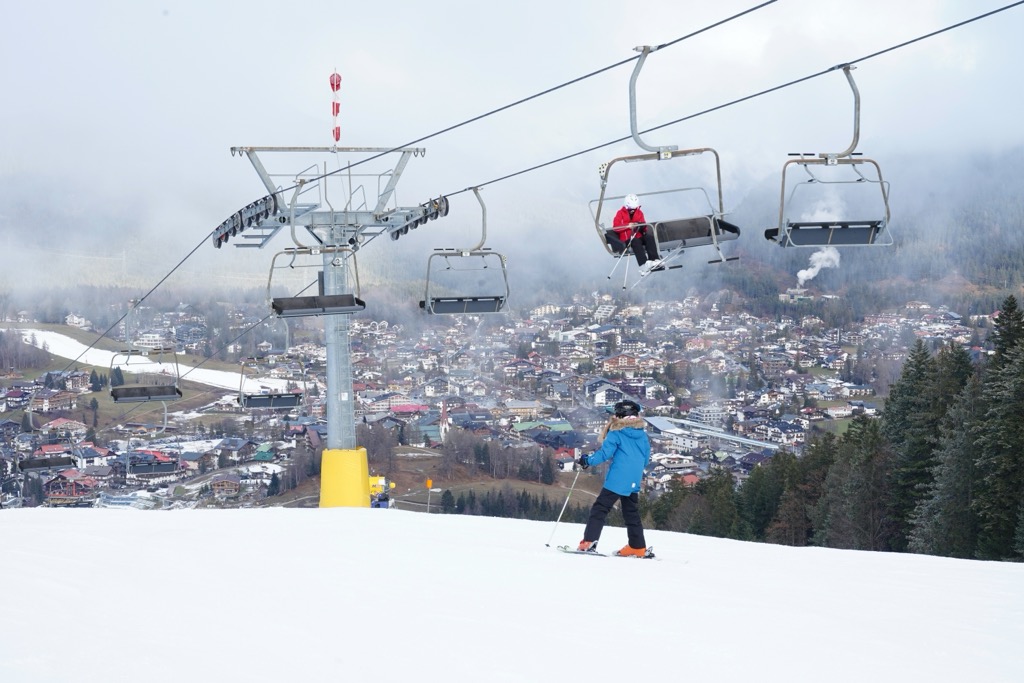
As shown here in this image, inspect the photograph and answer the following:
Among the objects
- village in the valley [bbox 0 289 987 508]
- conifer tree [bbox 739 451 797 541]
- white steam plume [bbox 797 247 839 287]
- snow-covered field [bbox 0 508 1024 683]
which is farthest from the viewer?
white steam plume [bbox 797 247 839 287]

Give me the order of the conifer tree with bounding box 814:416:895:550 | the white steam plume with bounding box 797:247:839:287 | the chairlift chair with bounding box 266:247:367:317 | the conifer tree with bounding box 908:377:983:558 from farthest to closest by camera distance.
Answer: the white steam plume with bounding box 797:247:839:287 < the conifer tree with bounding box 814:416:895:550 < the conifer tree with bounding box 908:377:983:558 < the chairlift chair with bounding box 266:247:367:317

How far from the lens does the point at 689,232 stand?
9328 mm

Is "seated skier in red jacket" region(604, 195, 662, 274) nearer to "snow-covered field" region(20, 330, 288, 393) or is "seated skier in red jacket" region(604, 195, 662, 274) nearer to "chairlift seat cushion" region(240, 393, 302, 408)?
"chairlift seat cushion" region(240, 393, 302, 408)

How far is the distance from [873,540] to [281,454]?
2401 centimetres

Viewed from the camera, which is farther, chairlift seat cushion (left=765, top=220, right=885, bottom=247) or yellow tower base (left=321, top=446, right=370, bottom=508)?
yellow tower base (left=321, top=446, right=370, bottom=508)

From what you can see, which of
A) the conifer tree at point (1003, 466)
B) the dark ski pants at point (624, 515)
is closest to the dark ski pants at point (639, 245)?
the dark ski pants at point (624, 515)

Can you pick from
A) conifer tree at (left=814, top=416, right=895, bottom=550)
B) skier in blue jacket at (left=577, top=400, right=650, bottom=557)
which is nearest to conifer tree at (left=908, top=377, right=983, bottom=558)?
conifer tree at (left=814, top=416, right=895, bottom=550)

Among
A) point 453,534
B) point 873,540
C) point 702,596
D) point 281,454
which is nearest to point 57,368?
point 281,454

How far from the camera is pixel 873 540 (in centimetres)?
3384

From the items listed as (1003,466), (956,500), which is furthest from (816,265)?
(1003,466)

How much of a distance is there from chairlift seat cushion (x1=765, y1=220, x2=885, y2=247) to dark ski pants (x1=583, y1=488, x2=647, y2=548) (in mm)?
2370

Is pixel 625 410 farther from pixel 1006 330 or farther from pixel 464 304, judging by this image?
pixel 1006 330

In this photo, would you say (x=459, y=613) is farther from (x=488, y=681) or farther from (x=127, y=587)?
(x=127, y=587)

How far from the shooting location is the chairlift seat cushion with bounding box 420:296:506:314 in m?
13.0
